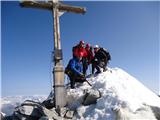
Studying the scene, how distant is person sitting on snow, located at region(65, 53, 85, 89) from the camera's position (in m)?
14.2

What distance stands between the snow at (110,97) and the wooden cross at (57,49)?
0.59 metres

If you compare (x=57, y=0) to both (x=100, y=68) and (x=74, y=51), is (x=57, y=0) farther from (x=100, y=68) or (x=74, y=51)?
(x=100, y=68)

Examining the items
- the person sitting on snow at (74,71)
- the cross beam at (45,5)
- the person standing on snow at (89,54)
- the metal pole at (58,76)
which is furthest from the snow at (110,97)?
the cross beam at (45,5)

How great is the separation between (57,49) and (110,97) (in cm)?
342

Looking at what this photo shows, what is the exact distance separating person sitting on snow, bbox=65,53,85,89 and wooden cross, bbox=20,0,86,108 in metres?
0.86

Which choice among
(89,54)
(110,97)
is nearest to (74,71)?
(89,54)

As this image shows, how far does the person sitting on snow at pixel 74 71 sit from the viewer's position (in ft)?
46.4

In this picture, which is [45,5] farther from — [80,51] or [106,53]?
[106,53]

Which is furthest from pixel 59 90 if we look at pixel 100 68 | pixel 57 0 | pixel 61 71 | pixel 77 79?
pixel 57 0

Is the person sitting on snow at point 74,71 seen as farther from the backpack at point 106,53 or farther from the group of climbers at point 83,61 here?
the backpack at point 106,53

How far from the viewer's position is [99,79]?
14.2 m

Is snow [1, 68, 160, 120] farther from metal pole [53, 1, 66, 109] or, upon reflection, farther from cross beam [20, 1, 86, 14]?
cross beam [20, 1, 86, 14]

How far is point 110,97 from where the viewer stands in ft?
39.7

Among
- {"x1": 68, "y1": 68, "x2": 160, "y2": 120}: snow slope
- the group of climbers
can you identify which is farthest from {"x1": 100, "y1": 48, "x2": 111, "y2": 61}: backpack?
{"x1": 68, "y1": 68, "x2": 160, "y2": 120}: snow slope
